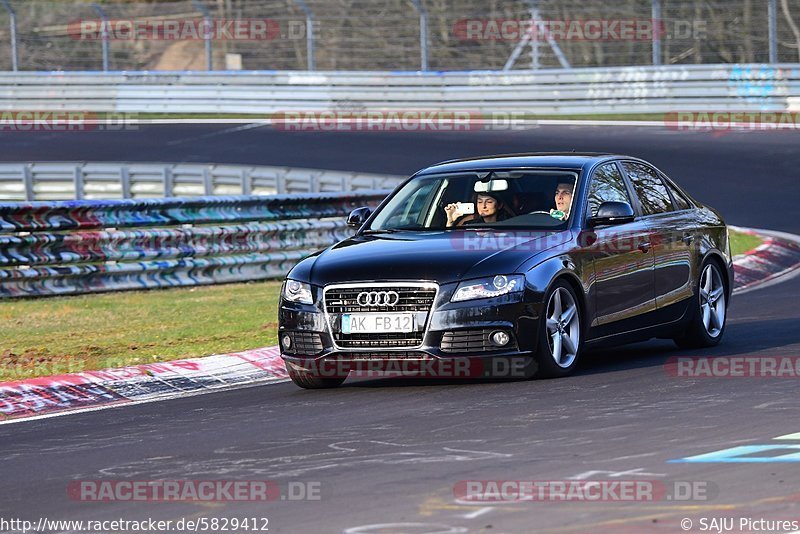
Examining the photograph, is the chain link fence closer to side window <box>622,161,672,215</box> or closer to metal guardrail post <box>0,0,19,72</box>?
metal guardrail post <box>0,0,19,72</box>

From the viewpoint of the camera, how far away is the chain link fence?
3122cm

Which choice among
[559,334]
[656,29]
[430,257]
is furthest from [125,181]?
[559,334]

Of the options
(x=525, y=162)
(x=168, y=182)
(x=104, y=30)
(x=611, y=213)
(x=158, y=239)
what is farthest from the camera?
(x=104, y=30)

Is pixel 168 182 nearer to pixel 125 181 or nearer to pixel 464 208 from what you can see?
pixel 125 181

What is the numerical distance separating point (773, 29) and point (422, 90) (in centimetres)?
834

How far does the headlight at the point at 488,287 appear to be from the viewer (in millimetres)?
9750

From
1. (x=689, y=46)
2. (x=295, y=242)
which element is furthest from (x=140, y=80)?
(x=295, y=242)

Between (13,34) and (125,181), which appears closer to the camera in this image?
(125,181)

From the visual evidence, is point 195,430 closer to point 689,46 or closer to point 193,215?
point 193,215

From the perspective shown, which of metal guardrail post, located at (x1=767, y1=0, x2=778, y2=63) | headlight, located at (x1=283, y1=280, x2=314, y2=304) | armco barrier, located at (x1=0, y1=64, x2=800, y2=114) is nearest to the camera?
headlight, located at (x1=283, y1=280, x2=314, y2=304)

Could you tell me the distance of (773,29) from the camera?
30.3 m

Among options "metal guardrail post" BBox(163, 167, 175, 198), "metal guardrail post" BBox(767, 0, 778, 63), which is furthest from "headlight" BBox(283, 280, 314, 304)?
"metal guardrail post" BBox(767, 0, 778, 63)

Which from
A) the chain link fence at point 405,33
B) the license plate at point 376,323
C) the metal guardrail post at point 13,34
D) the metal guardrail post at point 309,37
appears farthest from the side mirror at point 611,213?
the metal guardrail post at point 13,34

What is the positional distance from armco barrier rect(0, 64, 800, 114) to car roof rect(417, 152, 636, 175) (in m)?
19.5
